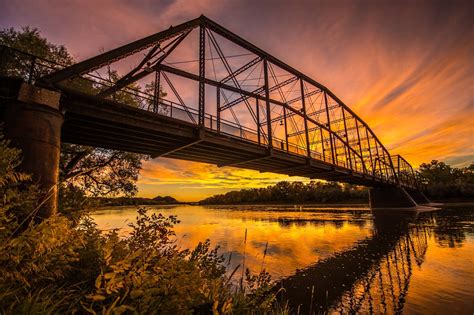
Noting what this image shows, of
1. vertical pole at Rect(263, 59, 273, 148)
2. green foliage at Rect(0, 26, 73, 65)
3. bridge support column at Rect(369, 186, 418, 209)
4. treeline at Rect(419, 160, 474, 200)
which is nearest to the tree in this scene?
green foliage at Rect(0, 26, 73, 65)

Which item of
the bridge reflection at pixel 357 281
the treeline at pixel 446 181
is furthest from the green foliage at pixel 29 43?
the treeline at pixel 446 181

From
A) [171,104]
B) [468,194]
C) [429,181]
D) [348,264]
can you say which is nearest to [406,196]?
[468,194]

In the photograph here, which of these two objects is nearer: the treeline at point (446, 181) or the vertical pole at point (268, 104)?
the vertical pole at point (268, 104)

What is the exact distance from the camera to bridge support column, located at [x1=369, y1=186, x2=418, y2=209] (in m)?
58.5

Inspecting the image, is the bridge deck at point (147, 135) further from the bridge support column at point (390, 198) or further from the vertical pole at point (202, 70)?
the bridge support column at point (390, 198)

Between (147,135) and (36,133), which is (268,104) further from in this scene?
(36,133)

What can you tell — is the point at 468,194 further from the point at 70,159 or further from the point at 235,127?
the point at 70,159

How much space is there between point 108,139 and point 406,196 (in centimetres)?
6621

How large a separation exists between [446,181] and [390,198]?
289ft

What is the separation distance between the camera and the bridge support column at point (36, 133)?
8.32 metres

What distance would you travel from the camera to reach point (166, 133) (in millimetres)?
15680

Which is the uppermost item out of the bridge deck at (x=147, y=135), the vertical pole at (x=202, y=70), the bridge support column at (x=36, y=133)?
the vertical pole at (x=202, y=70)

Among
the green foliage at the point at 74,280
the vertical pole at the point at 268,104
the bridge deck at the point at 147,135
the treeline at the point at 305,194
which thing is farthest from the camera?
the treeline at the point at 305,194

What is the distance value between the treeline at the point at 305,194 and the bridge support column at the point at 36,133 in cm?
11738
